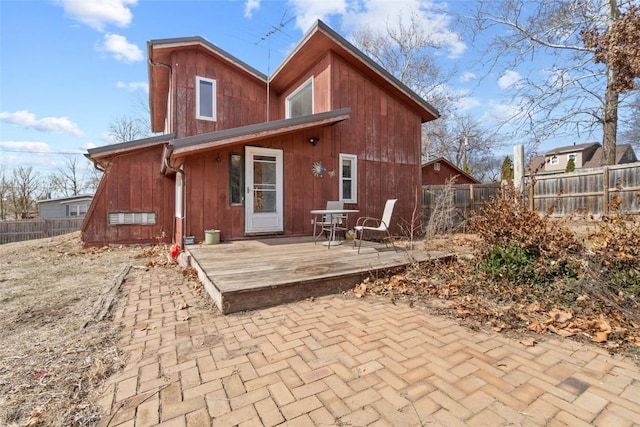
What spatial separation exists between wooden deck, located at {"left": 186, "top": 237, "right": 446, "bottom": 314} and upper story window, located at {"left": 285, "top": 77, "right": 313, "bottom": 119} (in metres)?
4.98

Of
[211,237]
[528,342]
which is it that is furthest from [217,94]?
[528,342]

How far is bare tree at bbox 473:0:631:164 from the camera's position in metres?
9.92

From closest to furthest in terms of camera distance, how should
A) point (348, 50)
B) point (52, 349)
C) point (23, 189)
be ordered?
point (52, 349) → point (348, 50) → point (23, 189)

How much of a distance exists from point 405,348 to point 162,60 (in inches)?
400

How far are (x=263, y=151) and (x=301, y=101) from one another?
3.28 metres

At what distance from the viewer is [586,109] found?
10.9 m

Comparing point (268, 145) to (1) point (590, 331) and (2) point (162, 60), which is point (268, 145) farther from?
(1) point (590, 331)

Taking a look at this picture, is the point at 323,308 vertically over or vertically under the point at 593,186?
under

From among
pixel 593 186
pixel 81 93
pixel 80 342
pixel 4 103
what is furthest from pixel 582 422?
pixel 4 103

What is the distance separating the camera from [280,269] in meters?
3.92

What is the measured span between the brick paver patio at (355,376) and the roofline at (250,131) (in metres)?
3.41

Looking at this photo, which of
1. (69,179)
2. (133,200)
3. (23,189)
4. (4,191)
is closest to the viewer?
(133,200)

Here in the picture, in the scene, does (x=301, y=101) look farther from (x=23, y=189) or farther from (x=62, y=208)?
(x=23, y=189)

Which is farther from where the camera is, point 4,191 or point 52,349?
point 4,191
